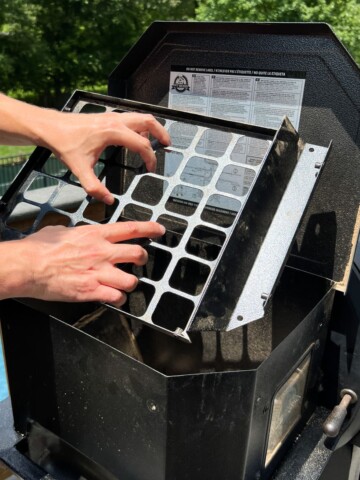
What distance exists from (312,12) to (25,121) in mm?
7238

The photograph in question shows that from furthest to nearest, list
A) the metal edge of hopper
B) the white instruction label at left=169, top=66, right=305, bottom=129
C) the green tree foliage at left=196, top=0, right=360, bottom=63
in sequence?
the green tree foliage at left=196, top=0, right=360, bottom=63 < the white instruction label at left=169, top=66, right=305, bottom=129 < the metal edge of hopper

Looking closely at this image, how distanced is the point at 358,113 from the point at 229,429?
A: 674mm

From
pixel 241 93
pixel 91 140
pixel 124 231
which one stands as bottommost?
pixel 124 231

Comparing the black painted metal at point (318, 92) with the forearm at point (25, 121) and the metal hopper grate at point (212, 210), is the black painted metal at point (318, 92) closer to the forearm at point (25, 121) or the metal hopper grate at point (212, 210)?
the metal hopper grate at point (212, 210)

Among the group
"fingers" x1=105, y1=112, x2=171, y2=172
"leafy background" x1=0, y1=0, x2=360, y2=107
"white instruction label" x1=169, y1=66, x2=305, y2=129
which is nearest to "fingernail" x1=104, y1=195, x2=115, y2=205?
"fingers" x1=105, y1=112, x2=171, y2=172

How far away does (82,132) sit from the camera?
91cm

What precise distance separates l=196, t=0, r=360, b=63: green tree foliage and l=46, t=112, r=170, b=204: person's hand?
691 cm

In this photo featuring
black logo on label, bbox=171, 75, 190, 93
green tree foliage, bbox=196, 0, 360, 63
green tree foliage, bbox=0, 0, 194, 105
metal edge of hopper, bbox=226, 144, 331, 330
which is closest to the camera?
metal edge of hopper, bbox=226, 144, 331, 330

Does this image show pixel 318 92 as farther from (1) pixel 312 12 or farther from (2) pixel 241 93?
(1) pixel 312 12

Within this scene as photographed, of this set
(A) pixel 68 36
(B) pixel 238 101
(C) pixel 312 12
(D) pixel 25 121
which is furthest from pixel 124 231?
(A) pixel 68 36

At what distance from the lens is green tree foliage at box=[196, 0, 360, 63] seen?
6.93m

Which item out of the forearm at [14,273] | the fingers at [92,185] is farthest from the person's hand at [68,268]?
the fingers at [92,185]

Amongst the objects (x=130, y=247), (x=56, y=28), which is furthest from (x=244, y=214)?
(x=56, y=28)

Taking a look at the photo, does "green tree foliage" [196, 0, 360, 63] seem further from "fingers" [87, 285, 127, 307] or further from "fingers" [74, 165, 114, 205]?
"fingers" [87, 285, 127, 307]
